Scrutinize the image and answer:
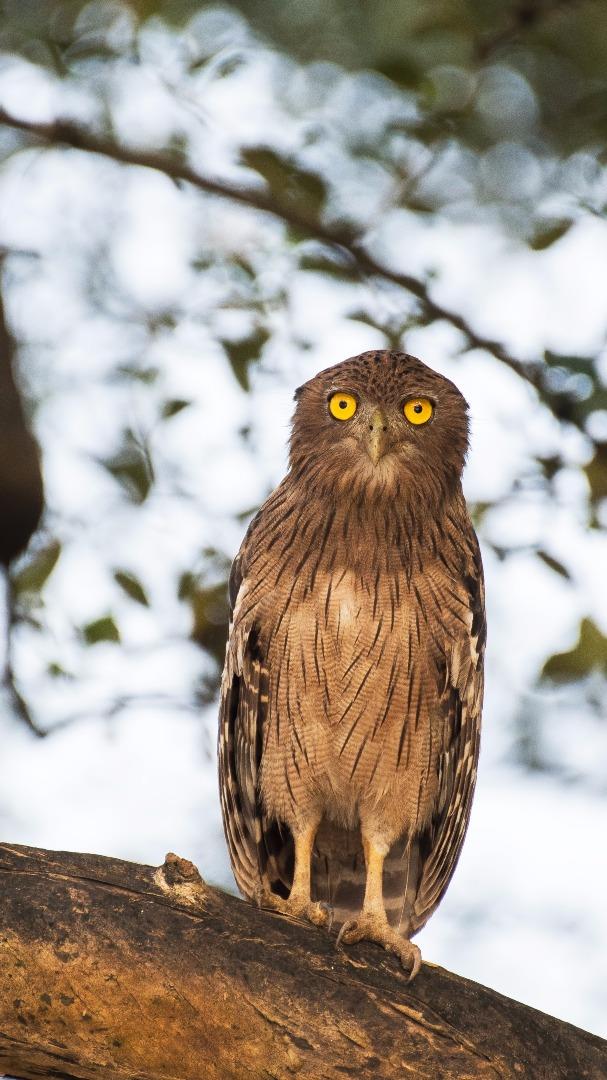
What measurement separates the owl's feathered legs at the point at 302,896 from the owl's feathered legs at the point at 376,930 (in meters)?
0.10

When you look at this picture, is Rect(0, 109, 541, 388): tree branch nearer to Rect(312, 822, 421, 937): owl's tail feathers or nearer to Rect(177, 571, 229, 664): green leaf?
Rect(177, 571, 229, 664): green leaf

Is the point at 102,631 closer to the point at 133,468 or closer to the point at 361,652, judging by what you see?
the point at 133,468

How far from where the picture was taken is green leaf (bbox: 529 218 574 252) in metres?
3.93

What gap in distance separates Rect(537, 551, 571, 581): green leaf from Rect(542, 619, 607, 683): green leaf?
162 millimetres

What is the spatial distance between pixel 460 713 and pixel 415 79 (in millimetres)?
1861

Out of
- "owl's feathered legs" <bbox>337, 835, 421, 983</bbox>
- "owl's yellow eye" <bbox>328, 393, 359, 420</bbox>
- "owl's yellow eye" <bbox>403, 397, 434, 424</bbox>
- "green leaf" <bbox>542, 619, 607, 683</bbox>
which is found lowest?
"owl's feathered legs" <bbox>337, 835, 421, 983</bbox>

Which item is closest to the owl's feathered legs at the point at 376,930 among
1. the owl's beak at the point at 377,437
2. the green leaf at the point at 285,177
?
the owl's beak at the point at 377,437

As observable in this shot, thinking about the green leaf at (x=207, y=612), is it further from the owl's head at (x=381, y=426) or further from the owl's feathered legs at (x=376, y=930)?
the owl's feathered legs at (x=376, y=930)

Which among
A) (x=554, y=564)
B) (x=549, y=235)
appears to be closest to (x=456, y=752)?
(x=554, y=564)

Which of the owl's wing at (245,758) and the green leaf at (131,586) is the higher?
the green leaf at (131,586)

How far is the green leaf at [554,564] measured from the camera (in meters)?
4.04

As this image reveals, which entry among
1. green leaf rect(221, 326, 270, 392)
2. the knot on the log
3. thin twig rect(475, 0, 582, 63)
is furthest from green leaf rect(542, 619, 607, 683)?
Result: the knot on the log

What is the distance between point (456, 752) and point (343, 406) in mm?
1038

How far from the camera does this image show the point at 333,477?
11.6 feet
